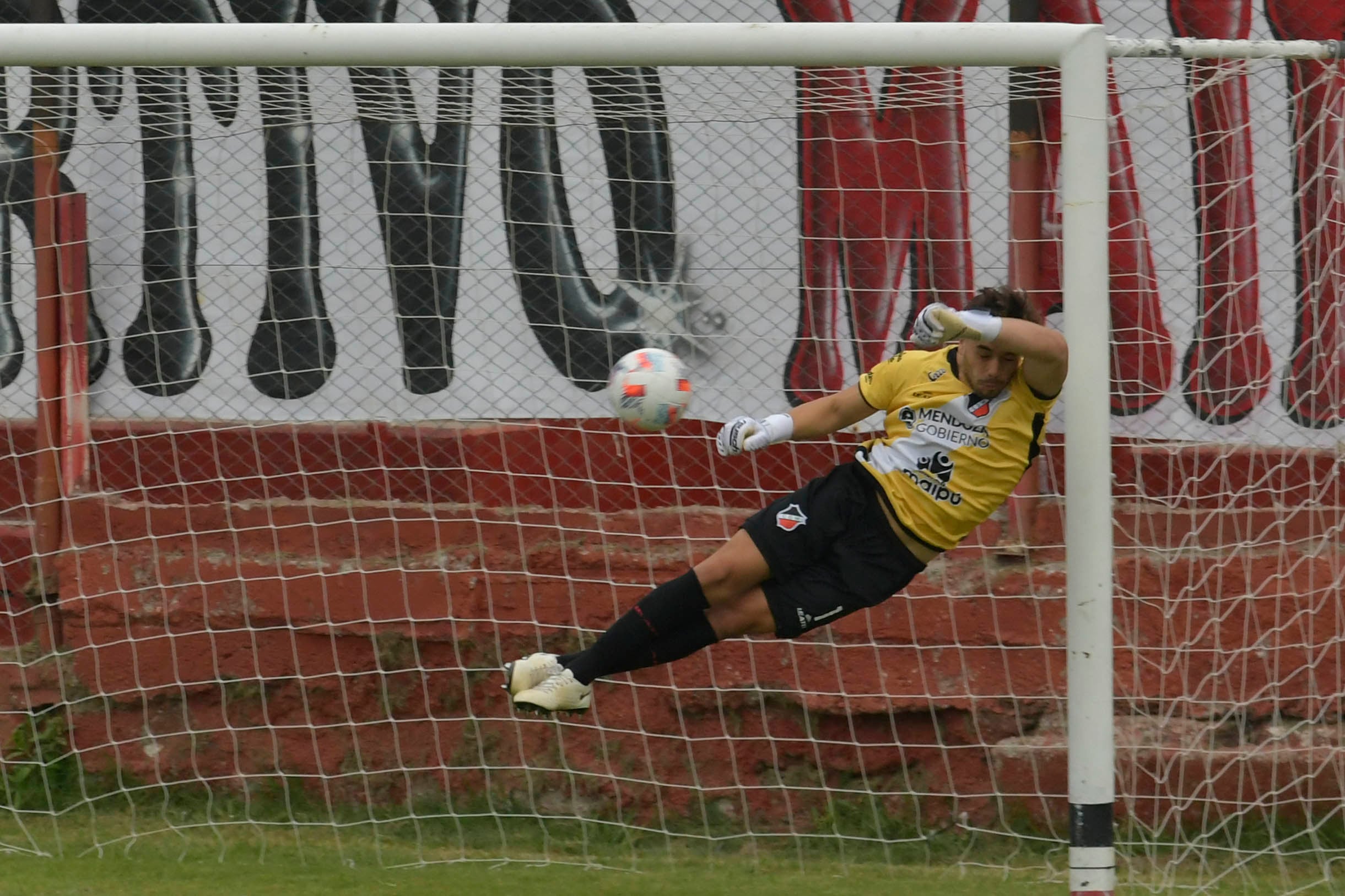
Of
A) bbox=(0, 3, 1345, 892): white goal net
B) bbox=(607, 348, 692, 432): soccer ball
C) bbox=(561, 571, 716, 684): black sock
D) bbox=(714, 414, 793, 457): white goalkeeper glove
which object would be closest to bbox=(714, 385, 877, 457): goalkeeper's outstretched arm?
A: bbox=(714, 414, 793, 457): white goalkeeper glove

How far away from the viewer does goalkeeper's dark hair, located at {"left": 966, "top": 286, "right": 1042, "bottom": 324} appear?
12.5ft

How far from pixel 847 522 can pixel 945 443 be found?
0.37 metres

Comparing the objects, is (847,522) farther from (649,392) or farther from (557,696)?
(557,696)

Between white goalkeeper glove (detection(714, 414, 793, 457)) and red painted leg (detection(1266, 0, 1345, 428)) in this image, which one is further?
red painted leg (detection(1266, 0, 1345, 428))

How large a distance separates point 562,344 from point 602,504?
2.21ft

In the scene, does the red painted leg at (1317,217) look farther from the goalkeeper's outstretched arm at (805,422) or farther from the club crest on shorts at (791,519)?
the club crest on shorts at (791,519)

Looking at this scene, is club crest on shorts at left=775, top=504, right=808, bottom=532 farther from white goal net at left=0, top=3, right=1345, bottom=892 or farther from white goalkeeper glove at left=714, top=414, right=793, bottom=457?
white goal net at left=0, top=3, right=1345, bottom=892

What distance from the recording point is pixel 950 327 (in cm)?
350

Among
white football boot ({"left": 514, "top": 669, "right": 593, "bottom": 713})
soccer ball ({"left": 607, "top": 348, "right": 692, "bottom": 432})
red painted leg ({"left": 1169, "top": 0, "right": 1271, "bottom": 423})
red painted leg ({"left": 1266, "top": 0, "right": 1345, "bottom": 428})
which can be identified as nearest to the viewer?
soccer ball ({"left": 607, "top": 348, "right": 692, "bottom": 432})

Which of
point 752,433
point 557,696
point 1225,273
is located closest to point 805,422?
point 752,433

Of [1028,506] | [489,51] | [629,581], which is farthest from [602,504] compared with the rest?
[489,51]

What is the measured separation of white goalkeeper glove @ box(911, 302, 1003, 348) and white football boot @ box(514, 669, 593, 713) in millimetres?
1429

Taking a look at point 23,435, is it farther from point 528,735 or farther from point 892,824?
point 892,824

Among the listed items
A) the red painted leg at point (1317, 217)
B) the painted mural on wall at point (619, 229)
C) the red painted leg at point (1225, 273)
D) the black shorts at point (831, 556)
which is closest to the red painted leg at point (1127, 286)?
the painted mural on wall at point (619, 229)
